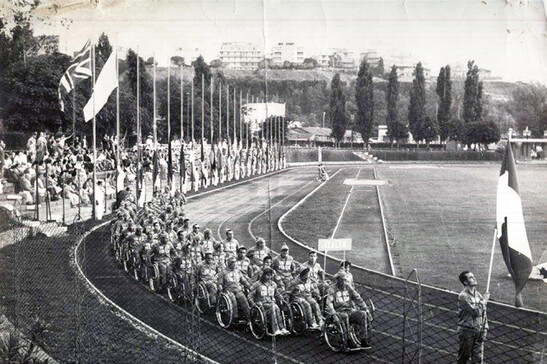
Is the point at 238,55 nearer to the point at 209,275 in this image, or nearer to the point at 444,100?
the point at 444,100

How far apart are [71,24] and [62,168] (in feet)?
20.6

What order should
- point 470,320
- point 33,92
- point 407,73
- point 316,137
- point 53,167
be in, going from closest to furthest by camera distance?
point 470,320, point 407,73, point 33,92, point 53,167, point 316,137

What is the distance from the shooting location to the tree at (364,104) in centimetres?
1679

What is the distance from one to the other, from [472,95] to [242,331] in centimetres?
744

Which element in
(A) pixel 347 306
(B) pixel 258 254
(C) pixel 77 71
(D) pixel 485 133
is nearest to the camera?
(A) pixel 347 306

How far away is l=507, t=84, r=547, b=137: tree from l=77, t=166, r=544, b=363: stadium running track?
3743 mm

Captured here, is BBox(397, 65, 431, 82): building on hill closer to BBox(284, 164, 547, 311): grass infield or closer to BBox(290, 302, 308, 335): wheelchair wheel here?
BBox(284, 164, 547, 311): grass infield

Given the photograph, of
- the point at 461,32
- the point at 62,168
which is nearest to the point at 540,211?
the point at 461,32

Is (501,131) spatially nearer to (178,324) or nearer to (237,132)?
(178,324)

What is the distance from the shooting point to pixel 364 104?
19156mm

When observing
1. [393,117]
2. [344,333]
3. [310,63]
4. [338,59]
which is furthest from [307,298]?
[393,117]

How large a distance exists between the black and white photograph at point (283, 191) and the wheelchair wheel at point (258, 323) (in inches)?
1.3

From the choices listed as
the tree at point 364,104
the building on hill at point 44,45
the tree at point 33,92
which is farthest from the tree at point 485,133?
the tree at point 33,92

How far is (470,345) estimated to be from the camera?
28.2ft
